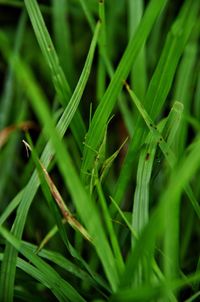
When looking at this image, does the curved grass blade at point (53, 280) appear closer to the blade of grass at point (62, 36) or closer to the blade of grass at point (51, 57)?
the blade of grass at point (51, 57)

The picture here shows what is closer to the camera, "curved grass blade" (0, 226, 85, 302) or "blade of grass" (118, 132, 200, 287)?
"blade of grass" (118, 132, 200, 287)

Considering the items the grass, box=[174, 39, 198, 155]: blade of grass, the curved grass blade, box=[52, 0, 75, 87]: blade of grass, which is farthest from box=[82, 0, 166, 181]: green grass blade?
box=[52, 0, 75, 87]: blade of grass

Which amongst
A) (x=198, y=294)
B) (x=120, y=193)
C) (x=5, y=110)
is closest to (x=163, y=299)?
(x=198, y=294)

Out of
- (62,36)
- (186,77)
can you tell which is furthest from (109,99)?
(62,36)

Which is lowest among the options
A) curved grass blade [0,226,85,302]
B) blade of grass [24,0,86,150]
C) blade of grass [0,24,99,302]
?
curved grass blade [0,226,85,302]

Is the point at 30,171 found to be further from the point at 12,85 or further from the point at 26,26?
the point at 26,26

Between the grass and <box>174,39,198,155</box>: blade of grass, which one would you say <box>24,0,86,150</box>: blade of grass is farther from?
<box>174,39,198,155</box>: blade of grass

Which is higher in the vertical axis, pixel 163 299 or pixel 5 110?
pixel 5 110

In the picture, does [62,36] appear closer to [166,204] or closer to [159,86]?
[159,86]
